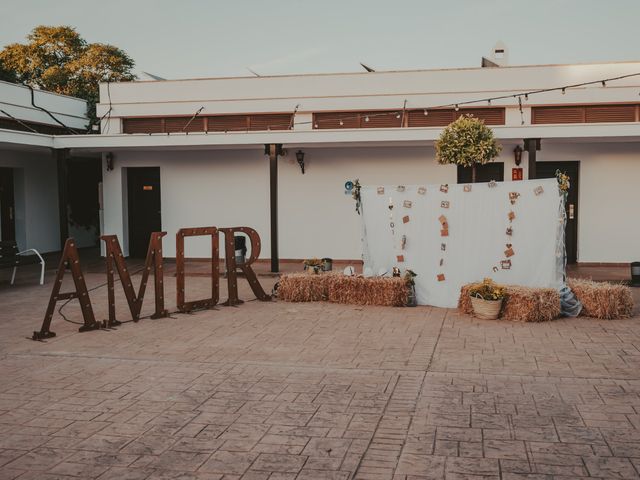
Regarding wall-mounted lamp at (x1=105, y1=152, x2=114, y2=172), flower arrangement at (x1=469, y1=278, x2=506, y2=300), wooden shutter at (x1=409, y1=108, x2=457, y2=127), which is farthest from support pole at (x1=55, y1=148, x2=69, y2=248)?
flower arrangement at (x1=469, y1=278, x2=506, y2=300)

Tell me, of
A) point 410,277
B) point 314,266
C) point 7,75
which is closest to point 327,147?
point 314,266

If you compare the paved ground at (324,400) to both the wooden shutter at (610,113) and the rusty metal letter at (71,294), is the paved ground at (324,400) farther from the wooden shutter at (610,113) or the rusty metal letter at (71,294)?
the wooden shutter at (610,113)

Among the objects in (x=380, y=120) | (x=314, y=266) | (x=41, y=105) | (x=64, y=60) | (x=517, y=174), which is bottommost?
(x=314, y=266)

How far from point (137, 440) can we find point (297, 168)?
1195 cm

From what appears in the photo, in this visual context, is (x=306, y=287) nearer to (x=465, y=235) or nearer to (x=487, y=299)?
(x=465, y=235)

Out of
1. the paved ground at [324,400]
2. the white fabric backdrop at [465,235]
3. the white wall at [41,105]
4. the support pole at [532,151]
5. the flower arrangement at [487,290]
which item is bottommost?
the paved ground at [324,400]

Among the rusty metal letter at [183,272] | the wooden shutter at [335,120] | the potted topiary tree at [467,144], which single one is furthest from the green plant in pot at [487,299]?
the wooden shutter at [335,120]

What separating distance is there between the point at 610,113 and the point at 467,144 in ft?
16.8

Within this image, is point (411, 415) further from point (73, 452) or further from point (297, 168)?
point (297, 168)

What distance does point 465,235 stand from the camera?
10094 mm

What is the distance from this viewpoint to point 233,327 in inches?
344

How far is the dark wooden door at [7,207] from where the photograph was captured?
17.6 metres

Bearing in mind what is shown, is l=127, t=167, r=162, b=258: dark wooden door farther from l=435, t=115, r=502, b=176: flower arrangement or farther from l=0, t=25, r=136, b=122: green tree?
l=0, t=25, r=136, b=122: green tree

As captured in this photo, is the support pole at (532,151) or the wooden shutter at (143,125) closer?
the support pole at (532,151)
